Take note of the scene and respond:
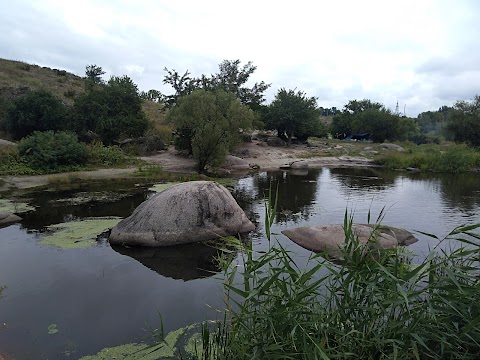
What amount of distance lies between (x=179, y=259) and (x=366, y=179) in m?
21.0

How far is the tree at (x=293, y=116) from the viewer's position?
46781 millimetres

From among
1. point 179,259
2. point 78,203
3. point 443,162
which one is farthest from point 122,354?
point 443,162

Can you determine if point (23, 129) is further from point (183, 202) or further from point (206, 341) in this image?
point (206, 341)

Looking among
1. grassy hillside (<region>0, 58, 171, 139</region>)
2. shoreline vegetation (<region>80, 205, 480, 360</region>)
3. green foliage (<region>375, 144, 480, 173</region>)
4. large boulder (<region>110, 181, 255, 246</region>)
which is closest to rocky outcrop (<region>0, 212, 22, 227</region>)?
large boulder (<region>110, 181, 255, 246</region>)

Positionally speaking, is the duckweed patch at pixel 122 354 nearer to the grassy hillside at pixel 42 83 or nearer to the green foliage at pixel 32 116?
the green foliage at pixel 32 116

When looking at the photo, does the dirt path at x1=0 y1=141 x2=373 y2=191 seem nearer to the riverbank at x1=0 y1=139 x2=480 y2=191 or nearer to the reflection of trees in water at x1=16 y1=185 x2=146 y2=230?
the riverbank at x1=0 y1=139 x2=480 y2=191

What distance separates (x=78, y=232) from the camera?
41.9 ft

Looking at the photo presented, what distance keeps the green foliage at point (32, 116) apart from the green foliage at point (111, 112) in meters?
1.81

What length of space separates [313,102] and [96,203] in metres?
37.7

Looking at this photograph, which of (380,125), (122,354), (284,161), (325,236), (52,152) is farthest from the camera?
(380,125)

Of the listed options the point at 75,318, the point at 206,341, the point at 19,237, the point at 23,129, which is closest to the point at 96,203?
the point at 19,237

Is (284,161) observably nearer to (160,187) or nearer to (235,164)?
(235,164)

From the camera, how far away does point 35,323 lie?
23.4 feet

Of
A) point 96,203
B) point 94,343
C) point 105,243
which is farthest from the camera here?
point 96,203
